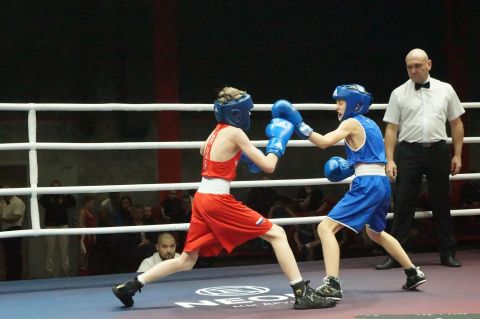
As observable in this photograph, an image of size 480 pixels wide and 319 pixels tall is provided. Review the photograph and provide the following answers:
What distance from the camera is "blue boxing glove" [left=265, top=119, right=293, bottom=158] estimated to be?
337cm

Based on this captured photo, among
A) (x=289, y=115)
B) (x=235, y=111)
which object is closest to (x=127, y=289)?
(x=235, y=111)

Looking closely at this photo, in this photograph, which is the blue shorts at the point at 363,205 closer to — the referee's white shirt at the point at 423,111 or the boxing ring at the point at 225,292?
the boxing ring at the point at 225,292

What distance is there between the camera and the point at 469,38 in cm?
1076

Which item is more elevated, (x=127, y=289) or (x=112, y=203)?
(x=112, y=203)

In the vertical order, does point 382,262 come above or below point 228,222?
below

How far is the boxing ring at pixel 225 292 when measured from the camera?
→ 3.38 meters

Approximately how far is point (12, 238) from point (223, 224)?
4.75m

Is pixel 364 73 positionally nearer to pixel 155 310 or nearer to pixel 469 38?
pixel 469 38

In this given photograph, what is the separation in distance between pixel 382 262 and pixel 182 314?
1877 millimetres

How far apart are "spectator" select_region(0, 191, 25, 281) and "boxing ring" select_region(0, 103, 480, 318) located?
329cm

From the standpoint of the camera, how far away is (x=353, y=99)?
3750 millimetres

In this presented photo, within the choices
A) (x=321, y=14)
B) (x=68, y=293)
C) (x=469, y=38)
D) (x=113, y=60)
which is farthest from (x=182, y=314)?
(x=469, y=38)

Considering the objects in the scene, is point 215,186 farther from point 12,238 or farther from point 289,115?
point 12,238

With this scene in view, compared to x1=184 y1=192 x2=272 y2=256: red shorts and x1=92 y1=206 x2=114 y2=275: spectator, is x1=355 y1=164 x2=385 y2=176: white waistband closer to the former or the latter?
x1=184 y1=192 x2=272 y2=256: red shorts
